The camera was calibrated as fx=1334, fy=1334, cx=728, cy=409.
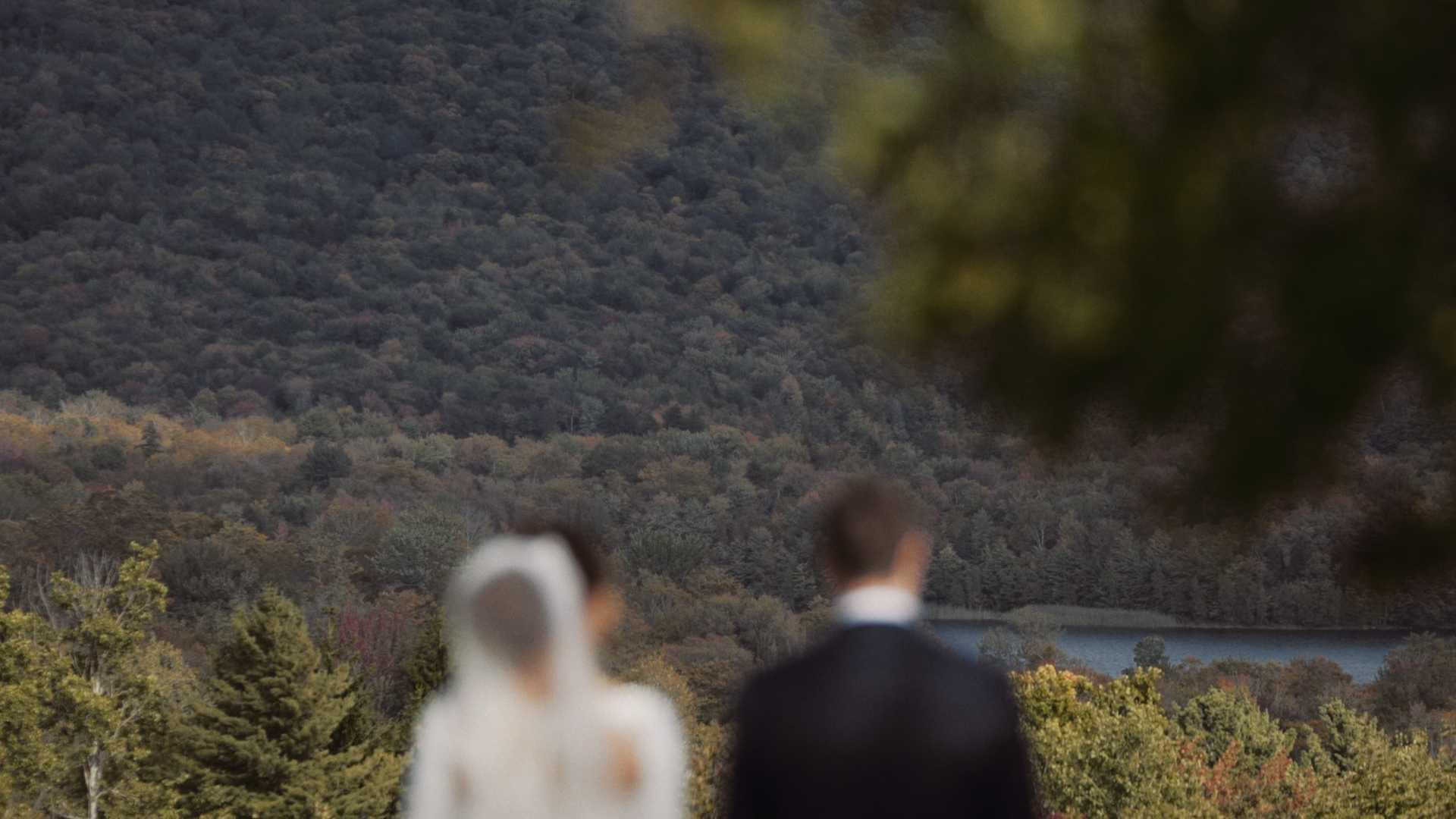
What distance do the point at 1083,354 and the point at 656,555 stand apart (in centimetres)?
6822

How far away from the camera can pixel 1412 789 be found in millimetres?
15867

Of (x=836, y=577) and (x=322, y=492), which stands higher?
(x=322, y=492)

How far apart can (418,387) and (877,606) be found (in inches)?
3238

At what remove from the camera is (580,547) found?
2.30m

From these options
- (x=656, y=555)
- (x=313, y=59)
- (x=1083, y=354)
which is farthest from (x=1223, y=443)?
(x=313, y=59)

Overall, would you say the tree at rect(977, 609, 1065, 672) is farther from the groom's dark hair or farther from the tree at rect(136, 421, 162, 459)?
the groom's dark hair

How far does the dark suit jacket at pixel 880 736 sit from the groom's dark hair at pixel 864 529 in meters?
0.11

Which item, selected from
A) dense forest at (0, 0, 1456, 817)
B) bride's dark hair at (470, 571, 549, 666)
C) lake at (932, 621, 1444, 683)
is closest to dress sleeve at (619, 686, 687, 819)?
bride's dark hair at (470, 571, 549, 666)

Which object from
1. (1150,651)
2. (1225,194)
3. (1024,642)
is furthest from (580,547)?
(1150,651)

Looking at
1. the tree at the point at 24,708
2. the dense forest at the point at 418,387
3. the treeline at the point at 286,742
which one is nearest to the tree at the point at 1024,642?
the dense forest at the point at 418,387

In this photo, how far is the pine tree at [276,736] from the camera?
21453 millimetres

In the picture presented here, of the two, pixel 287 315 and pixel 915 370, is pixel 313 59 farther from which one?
pixel 915 370

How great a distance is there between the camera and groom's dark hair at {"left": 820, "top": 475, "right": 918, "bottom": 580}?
6.01 feet

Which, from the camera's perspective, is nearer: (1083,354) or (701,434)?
(1083,354)
